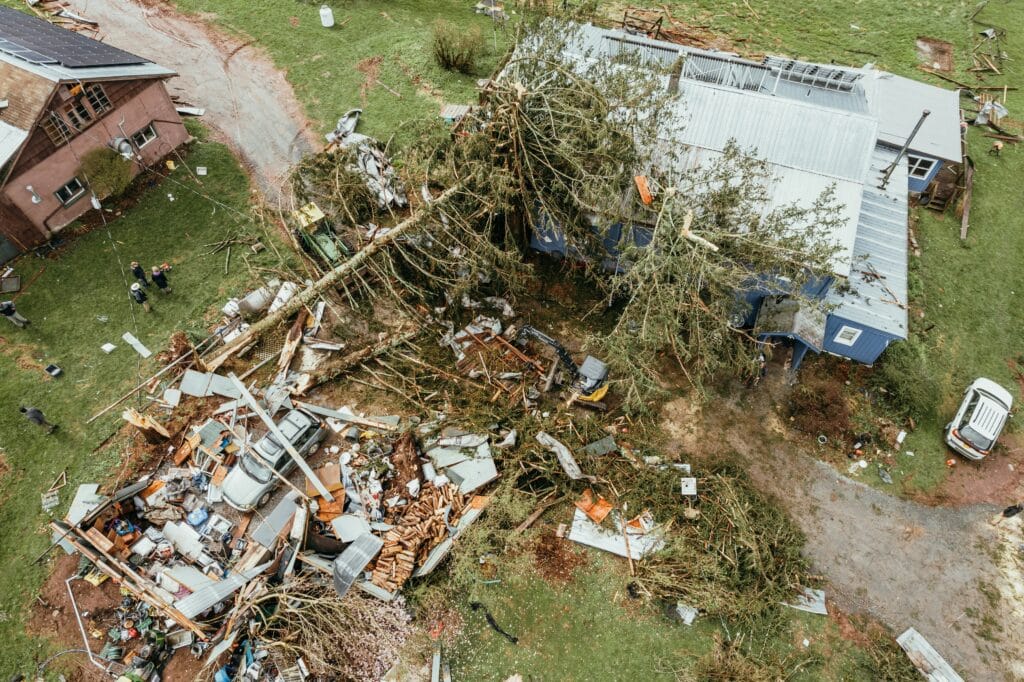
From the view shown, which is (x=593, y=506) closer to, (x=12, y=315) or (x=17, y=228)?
(x=12, y=315)

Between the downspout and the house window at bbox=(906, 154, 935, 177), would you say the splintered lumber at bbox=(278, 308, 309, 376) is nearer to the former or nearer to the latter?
the downspout

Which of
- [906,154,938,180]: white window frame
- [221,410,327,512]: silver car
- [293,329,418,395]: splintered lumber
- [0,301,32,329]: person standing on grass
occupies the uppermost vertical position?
[906,154,938,180]: white window frame

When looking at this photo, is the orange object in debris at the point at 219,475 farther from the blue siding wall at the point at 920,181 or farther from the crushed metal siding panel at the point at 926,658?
the blue siding wall at the point at 920,181

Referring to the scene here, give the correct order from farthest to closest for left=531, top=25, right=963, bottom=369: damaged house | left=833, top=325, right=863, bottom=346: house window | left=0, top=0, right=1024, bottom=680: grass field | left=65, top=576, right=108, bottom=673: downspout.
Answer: left=833, top=325, right=863, bottom=346: house window < left=531, top=25, right=963, bottom=369: damaged house < left=0, top=0, right=1024, bottom=680: grass field < left=65, top=576, right=108, bottom=673: downspout

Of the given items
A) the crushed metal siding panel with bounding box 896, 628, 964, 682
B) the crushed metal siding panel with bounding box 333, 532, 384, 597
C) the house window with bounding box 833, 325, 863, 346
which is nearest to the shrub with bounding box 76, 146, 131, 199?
the crushed metal siding panel with bounding box 333, 532, 384, 597

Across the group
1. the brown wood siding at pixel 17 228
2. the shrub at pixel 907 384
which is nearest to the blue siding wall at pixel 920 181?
the shrub at pixel 907 384

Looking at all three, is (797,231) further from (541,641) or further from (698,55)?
(541,641)

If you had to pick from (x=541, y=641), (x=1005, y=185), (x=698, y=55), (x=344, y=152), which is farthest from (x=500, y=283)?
(x=1005, y=185)
